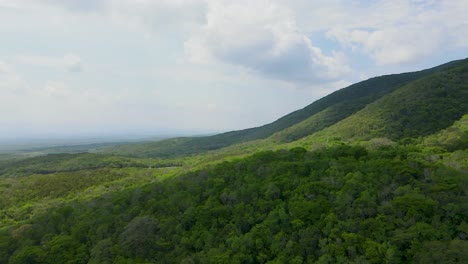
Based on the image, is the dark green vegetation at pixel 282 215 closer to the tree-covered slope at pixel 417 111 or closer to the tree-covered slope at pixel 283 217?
the tree-covered slope at pixel 283 217

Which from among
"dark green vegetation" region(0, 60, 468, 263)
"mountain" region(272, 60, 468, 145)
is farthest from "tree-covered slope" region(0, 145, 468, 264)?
"mountain" region(272, 60, 468, 145)

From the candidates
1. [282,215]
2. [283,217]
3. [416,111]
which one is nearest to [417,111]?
[416,111]

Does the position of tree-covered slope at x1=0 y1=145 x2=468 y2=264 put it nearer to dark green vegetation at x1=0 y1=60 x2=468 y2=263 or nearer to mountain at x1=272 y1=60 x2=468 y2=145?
dark green vegetation at x1=0 y1=60 x2=468 y2=263

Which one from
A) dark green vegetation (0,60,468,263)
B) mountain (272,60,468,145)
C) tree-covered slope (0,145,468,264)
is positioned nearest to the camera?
tree-covered slope (0,145,468,264)

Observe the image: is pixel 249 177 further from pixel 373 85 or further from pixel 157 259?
pixel 373 85

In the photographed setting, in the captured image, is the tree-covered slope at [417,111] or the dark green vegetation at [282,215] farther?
the tree-covered slope at [417,111]

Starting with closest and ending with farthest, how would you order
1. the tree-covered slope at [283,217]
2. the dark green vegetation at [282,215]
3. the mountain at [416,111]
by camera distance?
the tree-covered slope at [283,217]
the dark green vegetation at [282,215]
the mountain at [416,111]

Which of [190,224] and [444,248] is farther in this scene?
[190,224]

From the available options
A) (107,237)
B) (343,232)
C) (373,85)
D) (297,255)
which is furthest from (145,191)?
(373,85)

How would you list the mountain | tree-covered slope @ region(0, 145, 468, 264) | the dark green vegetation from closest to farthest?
1. tree-covered slope @ region(0, 145, 468, 264)
2. the dark green vegetation
3. the mountain

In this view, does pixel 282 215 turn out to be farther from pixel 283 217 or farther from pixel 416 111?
pixel 416 111

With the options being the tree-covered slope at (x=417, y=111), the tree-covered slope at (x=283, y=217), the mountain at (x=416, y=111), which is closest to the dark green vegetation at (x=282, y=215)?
the tree-covered slope at (x=283, y=217)
